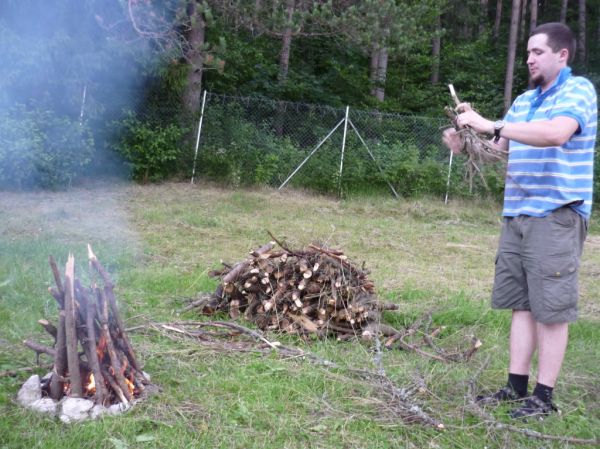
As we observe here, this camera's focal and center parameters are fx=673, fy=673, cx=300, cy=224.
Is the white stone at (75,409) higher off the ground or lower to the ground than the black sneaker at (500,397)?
lower

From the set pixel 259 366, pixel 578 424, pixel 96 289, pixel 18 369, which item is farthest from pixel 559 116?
pixel 18 369

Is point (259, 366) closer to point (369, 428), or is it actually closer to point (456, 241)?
point (369, 428)

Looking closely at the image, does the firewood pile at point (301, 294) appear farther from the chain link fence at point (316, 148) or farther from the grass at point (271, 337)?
the chain link fence at point (316, 148)

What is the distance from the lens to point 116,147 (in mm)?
11688

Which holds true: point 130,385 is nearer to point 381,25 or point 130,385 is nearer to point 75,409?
point 75,409

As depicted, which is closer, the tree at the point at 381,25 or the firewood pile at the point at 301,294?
the firewood pile at the point at 301,294

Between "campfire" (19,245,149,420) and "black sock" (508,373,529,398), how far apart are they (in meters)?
1.87

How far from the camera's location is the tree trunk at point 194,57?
9953 mm

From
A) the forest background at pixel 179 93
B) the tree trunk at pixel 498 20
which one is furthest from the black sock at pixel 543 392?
the tree trunk at pixel 498 20

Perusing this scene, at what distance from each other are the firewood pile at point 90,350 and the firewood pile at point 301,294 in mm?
1425

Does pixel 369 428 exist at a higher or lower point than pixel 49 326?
lower

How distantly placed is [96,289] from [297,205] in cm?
770

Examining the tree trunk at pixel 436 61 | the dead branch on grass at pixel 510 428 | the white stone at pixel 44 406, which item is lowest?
the white stone at pixel 44 406

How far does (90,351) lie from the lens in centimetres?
320
